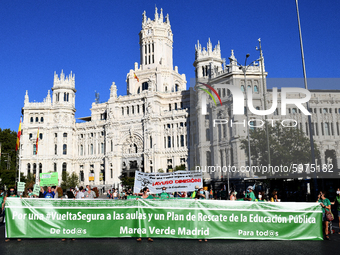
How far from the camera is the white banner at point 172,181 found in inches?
842

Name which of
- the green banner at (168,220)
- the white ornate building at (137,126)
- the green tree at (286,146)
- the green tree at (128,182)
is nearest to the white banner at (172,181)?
the green banner at (168,220)

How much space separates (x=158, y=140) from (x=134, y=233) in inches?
2276

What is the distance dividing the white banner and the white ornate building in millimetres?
32450

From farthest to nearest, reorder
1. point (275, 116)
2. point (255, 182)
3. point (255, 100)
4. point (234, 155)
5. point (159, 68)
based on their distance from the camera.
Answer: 1. point (159, 68)
2. point (234, 155)
3. point (255, 100)
4. point (275, 116)
5. point (255, 182)

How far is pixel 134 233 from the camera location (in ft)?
38.4

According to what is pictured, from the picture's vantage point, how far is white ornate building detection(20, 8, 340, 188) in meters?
65.9

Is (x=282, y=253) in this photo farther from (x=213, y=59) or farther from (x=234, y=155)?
(x=213, y=59)

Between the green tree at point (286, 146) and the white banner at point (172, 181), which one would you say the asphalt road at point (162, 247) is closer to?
the white banner at point (172, 181)

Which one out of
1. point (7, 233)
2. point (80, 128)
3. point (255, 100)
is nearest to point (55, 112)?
point (80, 128)

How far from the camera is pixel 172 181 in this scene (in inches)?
874

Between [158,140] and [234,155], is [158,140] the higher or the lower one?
the higher one

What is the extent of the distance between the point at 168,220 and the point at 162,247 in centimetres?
116

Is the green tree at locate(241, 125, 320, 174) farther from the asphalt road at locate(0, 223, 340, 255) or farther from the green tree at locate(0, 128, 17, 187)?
the green tree at locate(0, 128, 17, 187)

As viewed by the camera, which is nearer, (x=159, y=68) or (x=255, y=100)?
(x=255, y=100)
